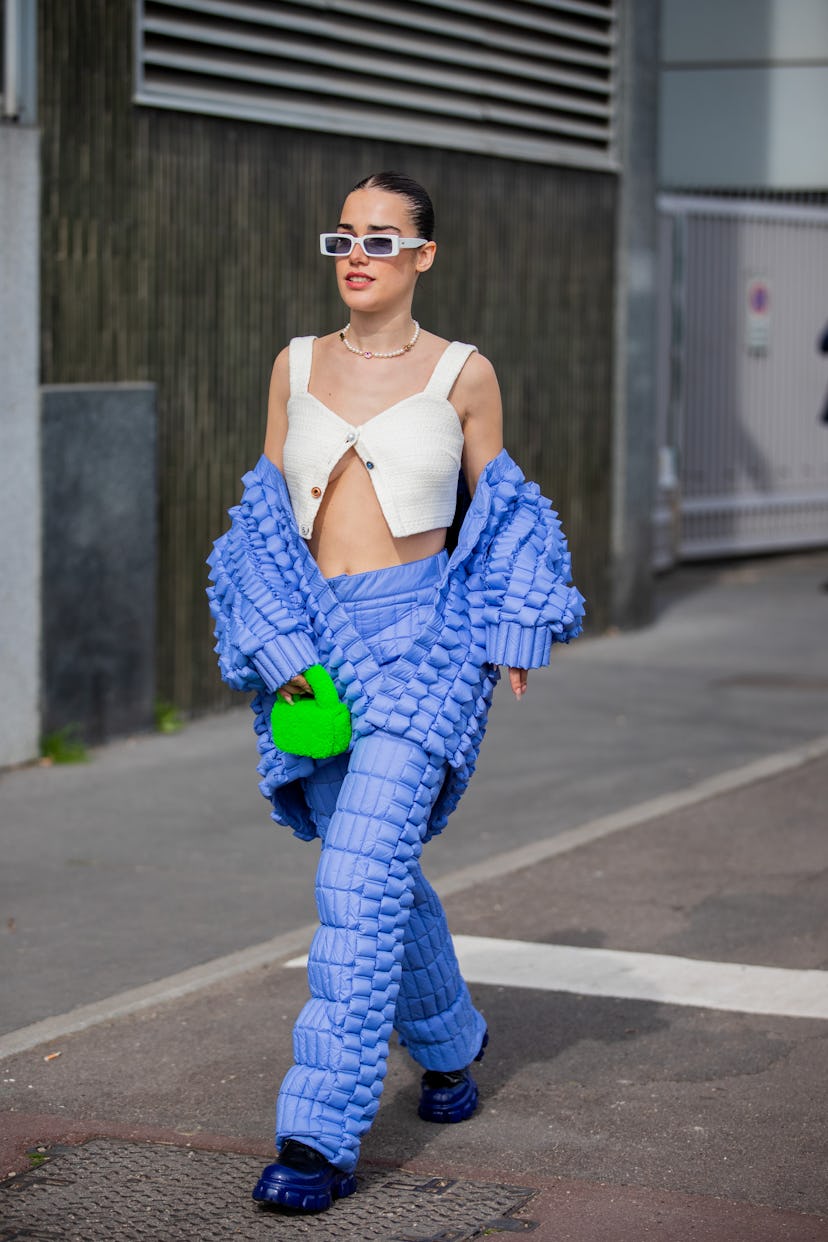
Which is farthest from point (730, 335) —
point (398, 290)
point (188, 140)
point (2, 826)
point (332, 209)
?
point (398, 290)

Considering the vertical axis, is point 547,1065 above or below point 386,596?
below

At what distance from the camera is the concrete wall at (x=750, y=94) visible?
1906cm

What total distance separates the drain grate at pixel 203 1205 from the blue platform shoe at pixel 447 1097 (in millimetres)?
364

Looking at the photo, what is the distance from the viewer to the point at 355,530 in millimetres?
4824

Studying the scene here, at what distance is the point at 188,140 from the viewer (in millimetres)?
9945

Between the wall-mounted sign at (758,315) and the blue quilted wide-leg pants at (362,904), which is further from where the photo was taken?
the wall-mounted sign at (758,315)

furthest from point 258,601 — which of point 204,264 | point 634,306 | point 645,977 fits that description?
point 634,306

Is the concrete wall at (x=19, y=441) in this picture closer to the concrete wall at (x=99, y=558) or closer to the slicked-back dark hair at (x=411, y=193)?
the concrete wall at (x=99, y=558)

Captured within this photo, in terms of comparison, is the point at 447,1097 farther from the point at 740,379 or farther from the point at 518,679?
the point at 740,379

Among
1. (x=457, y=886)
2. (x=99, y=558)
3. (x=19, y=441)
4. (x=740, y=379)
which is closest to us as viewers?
(x=457, y=886)

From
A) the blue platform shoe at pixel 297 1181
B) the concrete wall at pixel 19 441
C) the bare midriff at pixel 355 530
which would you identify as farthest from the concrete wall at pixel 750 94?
the blue platform shoe at pixel 297 1181

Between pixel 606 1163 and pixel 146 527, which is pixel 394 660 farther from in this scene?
pixel 146 527

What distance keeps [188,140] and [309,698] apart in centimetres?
584

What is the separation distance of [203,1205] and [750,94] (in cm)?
1621
